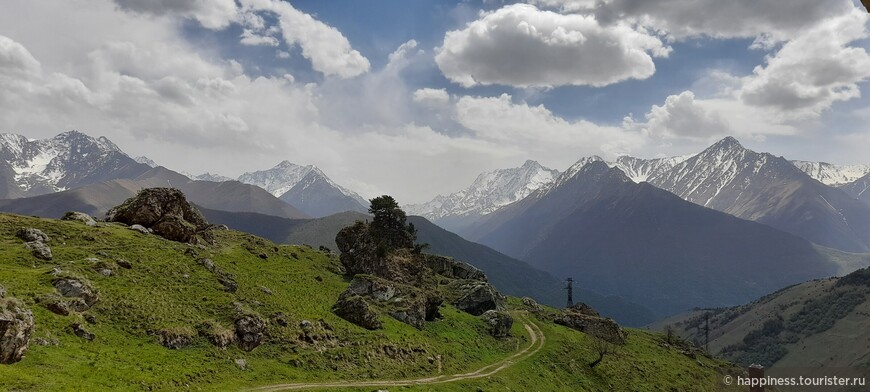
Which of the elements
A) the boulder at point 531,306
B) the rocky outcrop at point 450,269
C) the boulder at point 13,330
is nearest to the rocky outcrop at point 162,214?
the boulder at point 13,330

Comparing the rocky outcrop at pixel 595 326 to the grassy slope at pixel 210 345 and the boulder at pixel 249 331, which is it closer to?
the grassy slope at pixel 210 345

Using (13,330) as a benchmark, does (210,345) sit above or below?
below

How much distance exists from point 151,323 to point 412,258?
70998mm

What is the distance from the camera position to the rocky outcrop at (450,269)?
143500 mm

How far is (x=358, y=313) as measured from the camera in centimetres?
Result: 7519

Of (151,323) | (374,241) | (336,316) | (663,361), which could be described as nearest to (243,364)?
(151,323)

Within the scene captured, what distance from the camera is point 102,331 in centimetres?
5038

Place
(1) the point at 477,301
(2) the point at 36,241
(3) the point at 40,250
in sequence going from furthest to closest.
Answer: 1. (1) the point at 477,301
2. (2) the point at 36,241
3. (3) the point at 40,250

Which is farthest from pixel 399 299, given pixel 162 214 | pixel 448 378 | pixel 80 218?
pixel 80 218

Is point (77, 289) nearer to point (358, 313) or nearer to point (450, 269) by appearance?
point (358, 313)

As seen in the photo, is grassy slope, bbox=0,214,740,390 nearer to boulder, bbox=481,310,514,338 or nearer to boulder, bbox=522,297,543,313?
boulder, bbox=481,310,514,338

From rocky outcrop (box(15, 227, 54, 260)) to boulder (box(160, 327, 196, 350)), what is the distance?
24956 millimetres

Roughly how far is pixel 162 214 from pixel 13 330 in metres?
59.3

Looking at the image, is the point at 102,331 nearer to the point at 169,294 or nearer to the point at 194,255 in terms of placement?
the point at 169,294
